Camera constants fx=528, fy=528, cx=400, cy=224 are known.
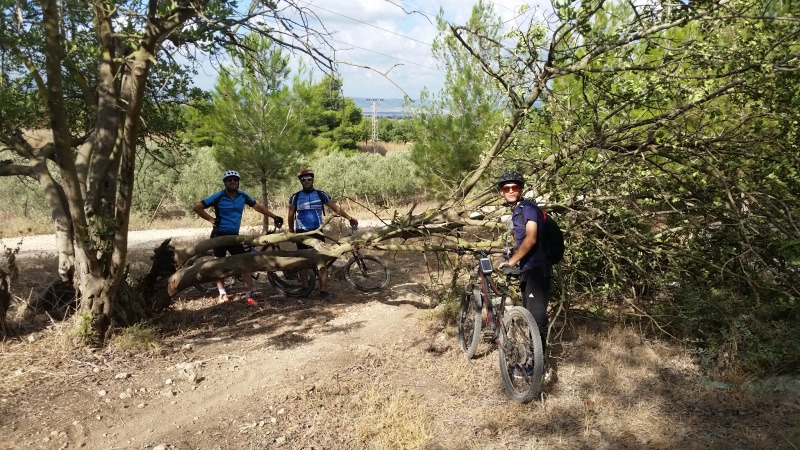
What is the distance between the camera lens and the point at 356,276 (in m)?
8.14

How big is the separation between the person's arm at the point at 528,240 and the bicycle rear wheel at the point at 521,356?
0.41m

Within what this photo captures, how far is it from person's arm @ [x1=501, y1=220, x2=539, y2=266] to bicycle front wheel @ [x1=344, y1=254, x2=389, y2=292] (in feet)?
13.5

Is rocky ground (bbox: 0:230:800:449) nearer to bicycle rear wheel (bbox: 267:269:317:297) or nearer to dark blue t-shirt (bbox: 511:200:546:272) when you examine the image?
dark blue t-shirt (bbox: 511:200:546:272)

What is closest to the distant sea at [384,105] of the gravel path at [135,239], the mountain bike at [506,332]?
the mountain bike at [506,332]

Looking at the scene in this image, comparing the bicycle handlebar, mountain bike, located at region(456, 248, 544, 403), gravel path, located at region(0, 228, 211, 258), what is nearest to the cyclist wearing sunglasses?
mountain bike, located at region(456, 248, 544, 403)

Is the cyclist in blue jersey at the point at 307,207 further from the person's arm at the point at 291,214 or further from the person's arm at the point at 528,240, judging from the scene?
the person's arm at the point at 528,240

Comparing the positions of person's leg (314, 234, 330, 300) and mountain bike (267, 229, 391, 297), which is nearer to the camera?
person's leg (314, 234, 330, 300)

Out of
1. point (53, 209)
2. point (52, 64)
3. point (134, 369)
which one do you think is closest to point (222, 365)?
point (134, 369)

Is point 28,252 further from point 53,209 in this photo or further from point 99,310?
point 99,310

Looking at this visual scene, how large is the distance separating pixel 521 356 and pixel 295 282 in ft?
14.3

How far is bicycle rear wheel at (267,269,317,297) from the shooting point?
753 centimetres

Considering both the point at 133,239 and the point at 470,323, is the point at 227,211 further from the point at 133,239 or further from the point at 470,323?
the point at 133,239

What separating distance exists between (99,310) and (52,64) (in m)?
2.28

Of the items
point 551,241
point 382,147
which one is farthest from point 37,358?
point 382,147
